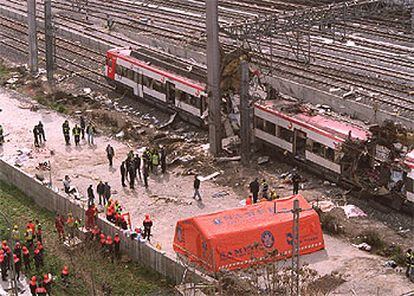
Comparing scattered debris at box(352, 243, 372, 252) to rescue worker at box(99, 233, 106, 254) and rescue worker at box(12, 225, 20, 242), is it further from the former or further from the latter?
rescue worker at box(12, 225, 20, 242)

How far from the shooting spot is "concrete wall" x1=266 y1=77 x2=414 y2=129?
139 feet

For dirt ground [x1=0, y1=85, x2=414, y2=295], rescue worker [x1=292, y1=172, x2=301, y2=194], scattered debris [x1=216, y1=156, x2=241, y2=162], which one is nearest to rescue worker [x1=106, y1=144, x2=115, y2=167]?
dirt ground [x1=0, y1=85, x2=414, y2=295]

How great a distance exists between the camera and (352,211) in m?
34.3

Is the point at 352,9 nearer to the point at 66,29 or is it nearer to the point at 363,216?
the point at 363,216

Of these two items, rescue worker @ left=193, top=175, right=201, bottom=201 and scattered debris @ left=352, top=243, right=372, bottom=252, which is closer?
scattered debris @ left=352, top=243, right=372, bottom=252

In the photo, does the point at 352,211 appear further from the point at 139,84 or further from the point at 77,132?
the point at 139,84

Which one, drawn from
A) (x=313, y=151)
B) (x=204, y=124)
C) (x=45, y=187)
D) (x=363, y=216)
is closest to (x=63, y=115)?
(x=204, y=124)

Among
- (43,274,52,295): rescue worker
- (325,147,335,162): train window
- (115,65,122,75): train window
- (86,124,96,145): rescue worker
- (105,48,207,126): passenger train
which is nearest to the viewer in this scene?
(43,274,52,295): rescue worker

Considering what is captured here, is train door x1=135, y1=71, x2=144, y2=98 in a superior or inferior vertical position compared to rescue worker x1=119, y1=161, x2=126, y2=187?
superior

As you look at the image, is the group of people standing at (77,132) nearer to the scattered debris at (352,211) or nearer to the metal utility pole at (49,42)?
the metal utility pole at (49,42)

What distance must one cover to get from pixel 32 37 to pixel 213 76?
51.8 feet

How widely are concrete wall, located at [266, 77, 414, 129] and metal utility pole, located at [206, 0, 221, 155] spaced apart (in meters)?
6.73

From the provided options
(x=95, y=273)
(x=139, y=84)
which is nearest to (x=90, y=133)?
(x=139, y=84)

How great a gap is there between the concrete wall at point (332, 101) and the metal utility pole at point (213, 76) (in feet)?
22.1
